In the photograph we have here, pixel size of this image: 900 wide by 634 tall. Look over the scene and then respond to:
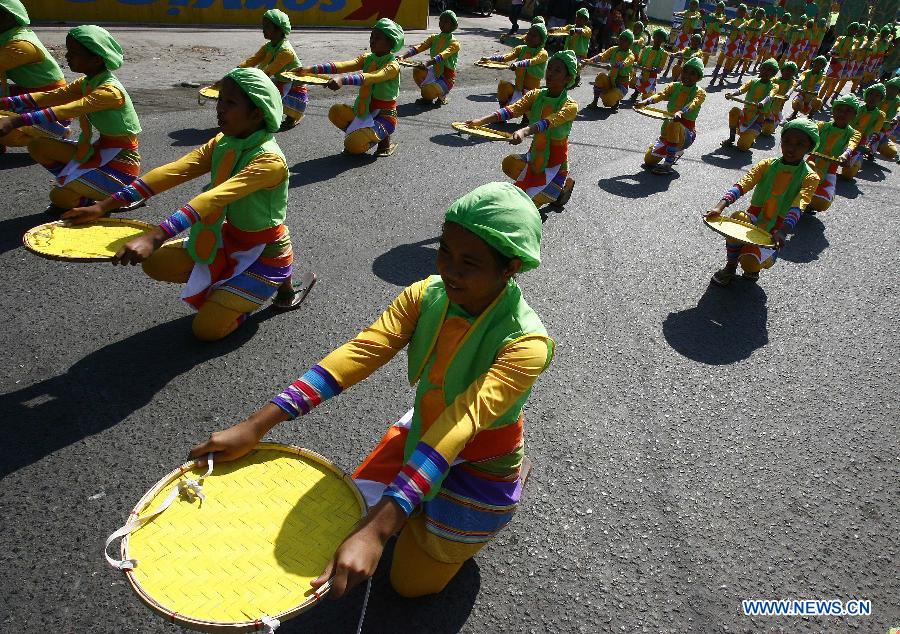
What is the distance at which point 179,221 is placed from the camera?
3.28m

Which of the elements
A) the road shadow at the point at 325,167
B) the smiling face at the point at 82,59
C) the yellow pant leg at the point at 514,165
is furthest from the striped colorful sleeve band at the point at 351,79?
the smiling face at the point at 82,59

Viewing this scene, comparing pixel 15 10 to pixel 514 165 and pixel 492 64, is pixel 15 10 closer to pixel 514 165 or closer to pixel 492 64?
pixel 514 165

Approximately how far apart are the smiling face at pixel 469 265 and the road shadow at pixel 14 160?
21.1 feet

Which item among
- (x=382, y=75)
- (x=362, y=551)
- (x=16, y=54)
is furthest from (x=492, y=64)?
(x=362, y=551)

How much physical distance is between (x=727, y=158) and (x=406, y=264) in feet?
24.2

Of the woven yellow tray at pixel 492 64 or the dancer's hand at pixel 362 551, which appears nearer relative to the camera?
the dancer's hand at pixel 362 551

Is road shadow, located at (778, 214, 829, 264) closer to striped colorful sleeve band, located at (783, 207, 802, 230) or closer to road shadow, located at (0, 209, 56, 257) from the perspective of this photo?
striped colorful sleeve band, located at (783, 207, 802, 230)

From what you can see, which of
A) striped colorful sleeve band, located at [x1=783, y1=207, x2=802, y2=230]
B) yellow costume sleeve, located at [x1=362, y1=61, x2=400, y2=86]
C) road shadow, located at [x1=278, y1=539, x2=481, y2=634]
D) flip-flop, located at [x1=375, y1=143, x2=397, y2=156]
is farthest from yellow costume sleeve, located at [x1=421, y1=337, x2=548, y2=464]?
flip-flop, located at [x1=375, y1=143, x2=397, y2=156]

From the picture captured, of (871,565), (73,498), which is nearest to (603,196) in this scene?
(871,565)

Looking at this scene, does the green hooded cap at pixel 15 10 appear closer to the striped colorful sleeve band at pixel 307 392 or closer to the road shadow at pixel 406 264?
the road shadow at pixel 406 264

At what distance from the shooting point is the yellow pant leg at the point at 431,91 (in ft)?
34.8

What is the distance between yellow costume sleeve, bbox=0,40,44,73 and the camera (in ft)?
18.2

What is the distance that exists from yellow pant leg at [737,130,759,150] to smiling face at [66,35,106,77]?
9.79 metres

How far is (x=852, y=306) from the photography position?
5.73 meters
